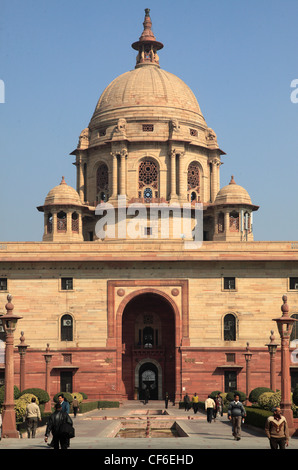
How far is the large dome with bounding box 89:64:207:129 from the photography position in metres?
71.7

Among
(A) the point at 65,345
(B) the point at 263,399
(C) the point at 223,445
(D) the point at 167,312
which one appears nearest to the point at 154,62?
(D) the point at 167,312

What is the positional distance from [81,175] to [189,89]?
13.2m

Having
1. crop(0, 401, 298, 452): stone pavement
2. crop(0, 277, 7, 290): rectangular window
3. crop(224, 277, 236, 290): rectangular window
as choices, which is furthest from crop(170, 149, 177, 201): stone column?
crop(0, 401, 298, 452): stone pavement

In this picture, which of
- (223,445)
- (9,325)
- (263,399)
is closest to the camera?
(223,445)

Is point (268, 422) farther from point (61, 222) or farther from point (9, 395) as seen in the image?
point (61, 222)

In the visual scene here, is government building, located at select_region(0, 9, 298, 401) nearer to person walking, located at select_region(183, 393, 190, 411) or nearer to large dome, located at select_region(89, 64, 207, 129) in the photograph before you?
person walking, located at select_region(183, 393, 190, 411)

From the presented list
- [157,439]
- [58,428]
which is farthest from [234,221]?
[58,428]

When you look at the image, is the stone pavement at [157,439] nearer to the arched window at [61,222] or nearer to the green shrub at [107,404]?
the green shrub at [107,404]

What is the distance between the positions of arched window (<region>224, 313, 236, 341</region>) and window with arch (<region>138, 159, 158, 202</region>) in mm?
16722

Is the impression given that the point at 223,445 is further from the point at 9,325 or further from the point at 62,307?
the point at 62,307

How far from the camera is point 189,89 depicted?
7538 cm

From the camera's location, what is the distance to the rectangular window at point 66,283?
5662cm

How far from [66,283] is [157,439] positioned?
99.4 ft

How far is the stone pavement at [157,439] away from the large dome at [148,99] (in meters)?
33.7
